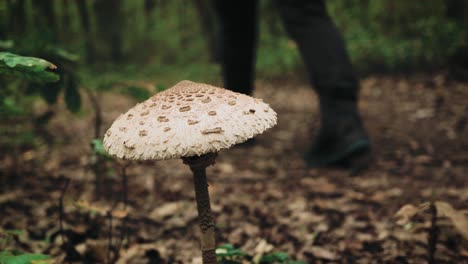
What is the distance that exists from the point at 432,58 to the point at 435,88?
3.45 feet

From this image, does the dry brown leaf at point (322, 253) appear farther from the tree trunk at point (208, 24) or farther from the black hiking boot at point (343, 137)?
the tree trunk at point (208, 24)

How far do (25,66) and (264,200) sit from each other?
1.94 metres

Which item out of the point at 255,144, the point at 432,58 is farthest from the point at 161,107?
the point at 432,58

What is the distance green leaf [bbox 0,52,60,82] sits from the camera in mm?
1288

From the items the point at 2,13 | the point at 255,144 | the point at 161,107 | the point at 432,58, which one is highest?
the point at 432,58

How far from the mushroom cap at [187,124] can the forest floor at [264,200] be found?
0.60m

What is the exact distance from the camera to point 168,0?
719 inches

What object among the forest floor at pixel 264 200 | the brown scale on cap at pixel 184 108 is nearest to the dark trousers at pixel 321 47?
the forest floor at pixel 264 200

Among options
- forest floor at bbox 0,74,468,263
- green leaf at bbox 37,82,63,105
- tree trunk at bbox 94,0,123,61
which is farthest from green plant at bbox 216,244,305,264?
tree trunk at bbox 94,0,123,61

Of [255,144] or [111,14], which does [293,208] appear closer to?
[255,144]

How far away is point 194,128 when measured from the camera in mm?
1271

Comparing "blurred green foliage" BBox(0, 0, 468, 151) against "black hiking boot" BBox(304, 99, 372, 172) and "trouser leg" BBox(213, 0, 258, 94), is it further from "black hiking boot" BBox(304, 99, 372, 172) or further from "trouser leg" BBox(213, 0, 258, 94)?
"black hiking boot" BBox(304, 99, 372, 172)

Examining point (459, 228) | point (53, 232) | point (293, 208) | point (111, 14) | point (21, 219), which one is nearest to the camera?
point (459, 228)

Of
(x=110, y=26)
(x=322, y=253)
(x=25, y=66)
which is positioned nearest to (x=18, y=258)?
(x=25, y=66)
